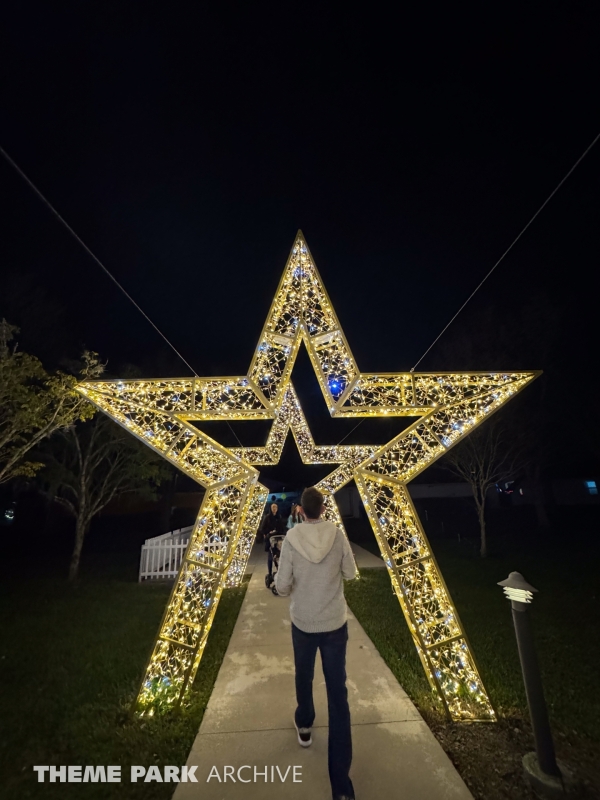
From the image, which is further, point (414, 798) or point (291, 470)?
point (291, 470)

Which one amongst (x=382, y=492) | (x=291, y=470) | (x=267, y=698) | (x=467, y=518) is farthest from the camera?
(x=291, y=470)

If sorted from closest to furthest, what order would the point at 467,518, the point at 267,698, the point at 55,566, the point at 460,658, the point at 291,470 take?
the point at 460,658 < the point at 267,698 < the point at 55,566 < the point at 467,518 < the point at 291,470

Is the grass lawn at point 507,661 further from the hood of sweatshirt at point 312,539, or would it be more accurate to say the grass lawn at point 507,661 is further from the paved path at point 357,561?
the hood of sweatshirt at point 312,539

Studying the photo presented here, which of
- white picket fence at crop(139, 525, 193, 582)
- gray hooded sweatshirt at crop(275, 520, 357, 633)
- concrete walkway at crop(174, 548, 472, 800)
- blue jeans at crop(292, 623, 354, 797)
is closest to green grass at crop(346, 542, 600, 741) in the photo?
concrete walkway at crop(174, 548, 472, 800)

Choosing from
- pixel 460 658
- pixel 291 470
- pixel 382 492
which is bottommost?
pixel 460 658

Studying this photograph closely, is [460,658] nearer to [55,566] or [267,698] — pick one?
[267,698]

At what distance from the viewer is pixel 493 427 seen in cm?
1190

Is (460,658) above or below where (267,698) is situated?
above

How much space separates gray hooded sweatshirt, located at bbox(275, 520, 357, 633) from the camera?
2.39m

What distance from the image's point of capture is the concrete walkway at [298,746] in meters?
2.33

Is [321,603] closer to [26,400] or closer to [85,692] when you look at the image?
[85,692]

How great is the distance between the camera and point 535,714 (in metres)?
2.43

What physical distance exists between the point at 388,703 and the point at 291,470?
86.3 feet

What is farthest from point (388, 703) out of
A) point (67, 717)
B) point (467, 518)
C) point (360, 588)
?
point (467, 518)
